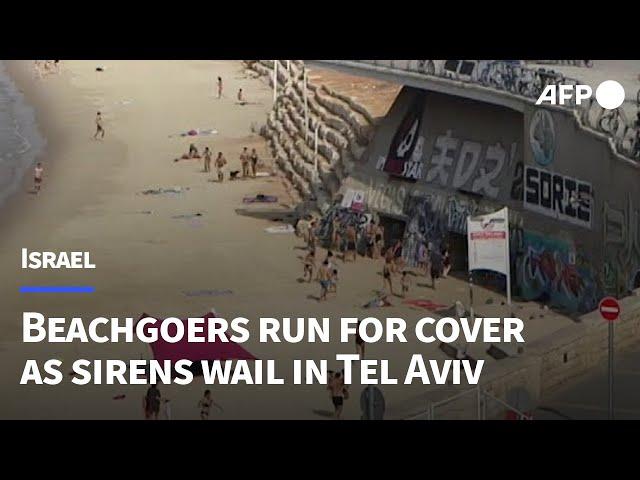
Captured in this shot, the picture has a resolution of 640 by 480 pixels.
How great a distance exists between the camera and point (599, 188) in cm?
2656

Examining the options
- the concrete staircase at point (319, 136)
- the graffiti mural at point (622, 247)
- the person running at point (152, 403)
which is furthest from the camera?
the concrete staircase at point (319, 136)

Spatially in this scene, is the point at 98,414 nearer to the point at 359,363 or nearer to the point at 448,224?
the point at 359,363

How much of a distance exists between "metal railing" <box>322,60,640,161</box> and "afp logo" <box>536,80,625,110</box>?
0.11 m

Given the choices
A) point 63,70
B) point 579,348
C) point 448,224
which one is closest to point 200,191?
point 448,224

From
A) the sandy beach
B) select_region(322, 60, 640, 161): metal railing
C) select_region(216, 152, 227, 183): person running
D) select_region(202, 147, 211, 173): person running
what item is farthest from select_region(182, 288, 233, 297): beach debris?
select_region(202, 147, 211, 173): person running

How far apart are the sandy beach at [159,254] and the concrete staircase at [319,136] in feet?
2.45

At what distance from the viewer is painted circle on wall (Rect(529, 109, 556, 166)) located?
2784 cm

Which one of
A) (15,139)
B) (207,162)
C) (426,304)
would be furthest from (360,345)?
(15,139)

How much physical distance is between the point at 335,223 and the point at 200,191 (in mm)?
8373

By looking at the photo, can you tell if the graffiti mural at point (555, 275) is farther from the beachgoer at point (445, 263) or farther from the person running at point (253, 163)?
the person running at point (253, 163)

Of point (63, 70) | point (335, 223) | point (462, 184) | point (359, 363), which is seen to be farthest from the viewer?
point (63, 70)

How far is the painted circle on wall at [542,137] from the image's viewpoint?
2784 cm

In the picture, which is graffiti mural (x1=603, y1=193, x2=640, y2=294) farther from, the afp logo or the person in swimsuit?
the person in swimsuit

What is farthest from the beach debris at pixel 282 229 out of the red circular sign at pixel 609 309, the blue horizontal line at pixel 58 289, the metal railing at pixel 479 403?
the red circular sign at pixel 609 309
